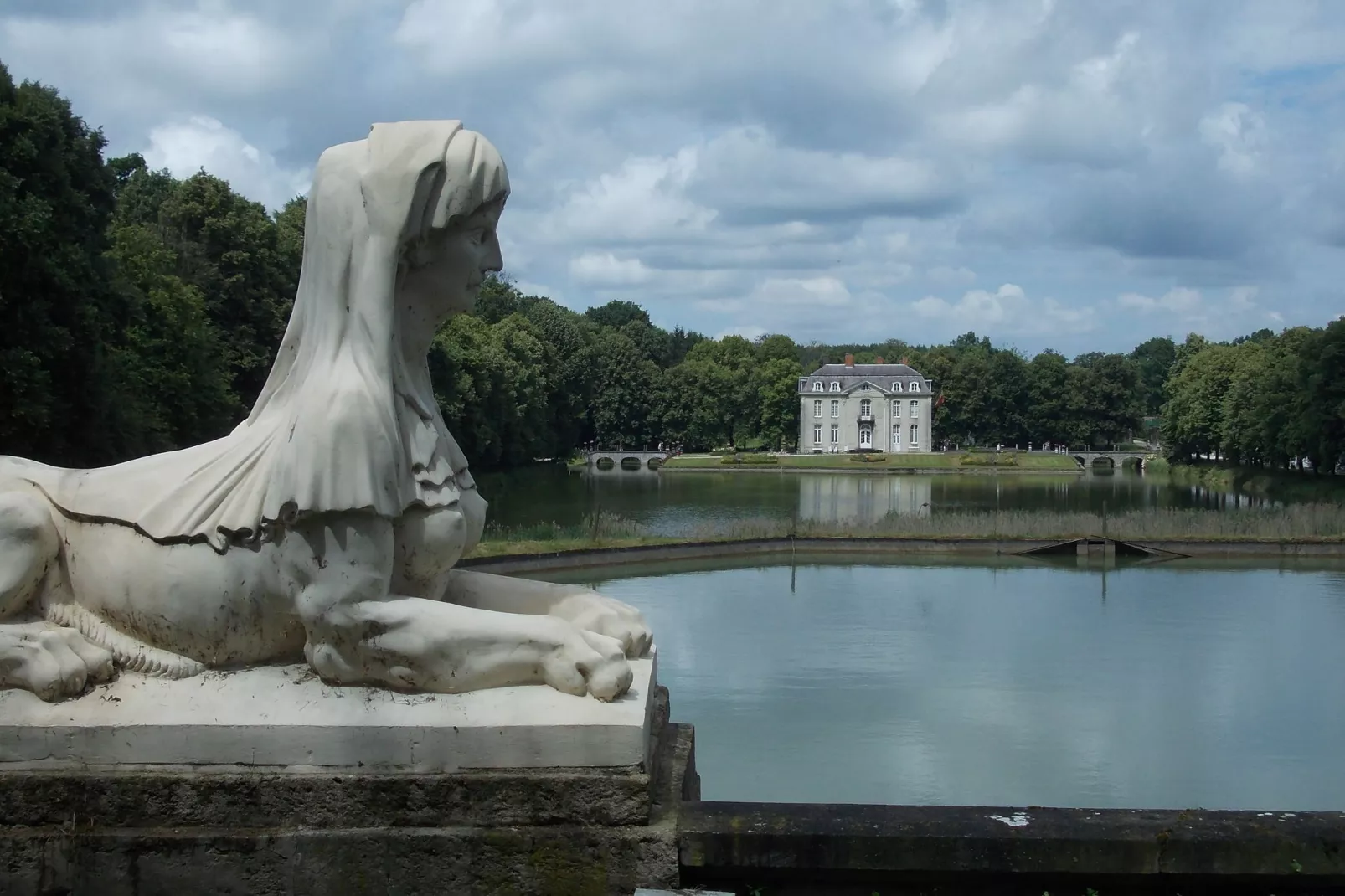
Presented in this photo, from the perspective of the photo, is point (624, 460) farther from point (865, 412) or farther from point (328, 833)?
point (328, 833)

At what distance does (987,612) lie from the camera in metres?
15.2

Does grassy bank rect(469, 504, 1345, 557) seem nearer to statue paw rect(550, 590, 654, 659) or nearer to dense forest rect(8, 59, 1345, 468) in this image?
dense forest rect(8, 59, 1345, 468)

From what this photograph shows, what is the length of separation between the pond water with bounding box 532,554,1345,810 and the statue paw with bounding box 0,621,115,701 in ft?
15.0

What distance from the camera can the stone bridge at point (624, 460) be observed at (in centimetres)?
6962

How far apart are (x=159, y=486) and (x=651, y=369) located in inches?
2842

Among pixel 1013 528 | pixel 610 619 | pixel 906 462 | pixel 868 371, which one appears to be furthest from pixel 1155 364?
pixel 610 619

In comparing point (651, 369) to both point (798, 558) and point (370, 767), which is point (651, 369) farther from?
point (370, 767)

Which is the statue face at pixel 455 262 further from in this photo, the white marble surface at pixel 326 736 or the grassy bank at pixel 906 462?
the grassy bank at pixel 906 462

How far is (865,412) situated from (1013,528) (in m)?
67.6

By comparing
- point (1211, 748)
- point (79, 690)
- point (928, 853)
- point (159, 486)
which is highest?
point (159, 486)

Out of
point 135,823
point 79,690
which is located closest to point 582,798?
point 135,823

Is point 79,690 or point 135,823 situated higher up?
point 79,690

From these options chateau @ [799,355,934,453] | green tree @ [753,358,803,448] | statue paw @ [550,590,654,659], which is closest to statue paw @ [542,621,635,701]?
statue paw @ [550,590,654,659]

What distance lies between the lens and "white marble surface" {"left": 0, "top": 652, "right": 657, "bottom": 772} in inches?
122
